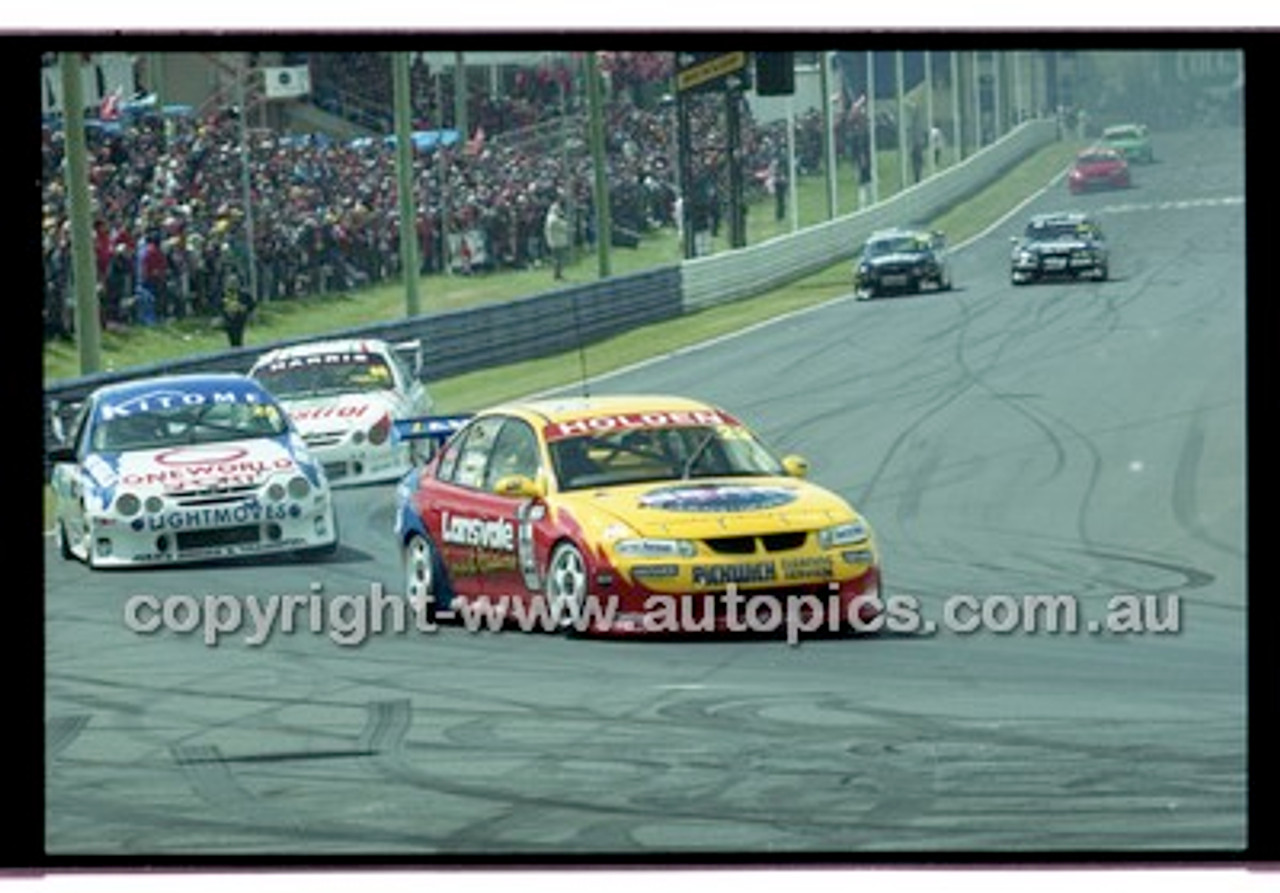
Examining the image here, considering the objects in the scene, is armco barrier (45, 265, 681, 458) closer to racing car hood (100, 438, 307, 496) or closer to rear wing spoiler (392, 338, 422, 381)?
rear wing spoiler (392, 338, 422, 381)

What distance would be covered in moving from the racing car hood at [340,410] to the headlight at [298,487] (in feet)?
0.66

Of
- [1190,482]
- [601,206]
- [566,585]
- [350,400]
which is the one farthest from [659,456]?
[1190,482]

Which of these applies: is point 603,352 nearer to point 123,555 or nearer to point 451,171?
point 451,171

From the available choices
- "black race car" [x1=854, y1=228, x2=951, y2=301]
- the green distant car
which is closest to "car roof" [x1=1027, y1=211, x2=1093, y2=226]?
the green distant car

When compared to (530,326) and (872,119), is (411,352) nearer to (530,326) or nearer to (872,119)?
(530,326)

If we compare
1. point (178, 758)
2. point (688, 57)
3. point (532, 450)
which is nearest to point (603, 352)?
point (532, 450)

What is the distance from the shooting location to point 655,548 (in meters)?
13.8

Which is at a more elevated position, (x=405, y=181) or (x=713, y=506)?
(x=405, y=181)

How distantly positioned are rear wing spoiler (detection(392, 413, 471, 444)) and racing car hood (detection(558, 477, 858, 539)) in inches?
21.0

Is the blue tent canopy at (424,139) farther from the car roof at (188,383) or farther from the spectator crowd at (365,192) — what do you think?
the car roof at (188,383)

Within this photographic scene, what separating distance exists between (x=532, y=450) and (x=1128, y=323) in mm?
2601

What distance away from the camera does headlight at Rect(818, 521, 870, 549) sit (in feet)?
44.6

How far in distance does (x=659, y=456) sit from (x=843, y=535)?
94 cm

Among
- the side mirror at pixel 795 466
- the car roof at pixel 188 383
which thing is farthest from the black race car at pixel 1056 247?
the car roof at pixel 188 383
